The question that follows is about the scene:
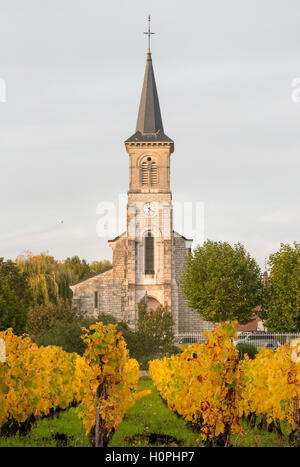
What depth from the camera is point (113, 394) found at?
31.8ft

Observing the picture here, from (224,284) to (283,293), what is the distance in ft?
14.8

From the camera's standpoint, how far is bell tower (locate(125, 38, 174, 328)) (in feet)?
166

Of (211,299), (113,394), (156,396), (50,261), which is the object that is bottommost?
(156,396)

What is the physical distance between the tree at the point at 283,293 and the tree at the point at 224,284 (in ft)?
4.30

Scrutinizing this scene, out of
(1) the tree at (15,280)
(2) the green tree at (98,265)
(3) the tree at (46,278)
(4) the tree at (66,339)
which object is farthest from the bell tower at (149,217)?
(2) the green tree at (98,265)

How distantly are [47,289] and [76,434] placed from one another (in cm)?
4180

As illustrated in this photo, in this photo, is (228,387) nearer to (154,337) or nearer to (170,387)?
(170,387)

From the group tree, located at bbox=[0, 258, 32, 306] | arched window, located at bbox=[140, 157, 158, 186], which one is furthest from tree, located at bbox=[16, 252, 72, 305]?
arched window, located at bbox=[140, 157, 158, 186]

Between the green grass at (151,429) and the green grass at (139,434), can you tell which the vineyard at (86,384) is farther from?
the green grass at (151,429)

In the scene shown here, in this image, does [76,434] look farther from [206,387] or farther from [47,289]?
[47,289]

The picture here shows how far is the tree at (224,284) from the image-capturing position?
41.1 metres

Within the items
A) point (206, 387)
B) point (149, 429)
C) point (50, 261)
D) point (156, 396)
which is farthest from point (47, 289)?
point (206, 387)

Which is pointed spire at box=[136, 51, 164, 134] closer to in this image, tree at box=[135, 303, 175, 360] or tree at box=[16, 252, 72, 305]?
tree at box=[16, 252, 72, 305]

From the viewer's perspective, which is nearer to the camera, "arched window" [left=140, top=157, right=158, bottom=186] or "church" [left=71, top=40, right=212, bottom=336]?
"church" [left=71, top=40, right=212, bottom=336]
